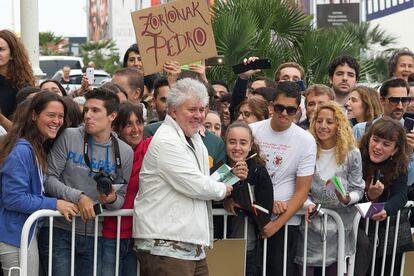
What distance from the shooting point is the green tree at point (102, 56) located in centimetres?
5388

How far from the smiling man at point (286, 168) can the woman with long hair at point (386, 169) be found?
608 millimetres

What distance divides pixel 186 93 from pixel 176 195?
2.24 ft

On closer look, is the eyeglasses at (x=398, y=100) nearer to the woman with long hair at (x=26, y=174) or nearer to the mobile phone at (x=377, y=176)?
the mobile phone at (x=377, y=176)

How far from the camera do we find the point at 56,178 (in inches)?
257

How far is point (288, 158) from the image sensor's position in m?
7.07

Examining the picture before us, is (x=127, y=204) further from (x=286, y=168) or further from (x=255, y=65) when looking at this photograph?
(x=255, y=65)

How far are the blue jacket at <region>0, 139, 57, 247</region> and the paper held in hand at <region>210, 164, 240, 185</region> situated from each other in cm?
112

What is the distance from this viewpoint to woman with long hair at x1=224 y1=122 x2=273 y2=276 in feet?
22.5

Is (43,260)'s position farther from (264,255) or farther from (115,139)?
(264,255)

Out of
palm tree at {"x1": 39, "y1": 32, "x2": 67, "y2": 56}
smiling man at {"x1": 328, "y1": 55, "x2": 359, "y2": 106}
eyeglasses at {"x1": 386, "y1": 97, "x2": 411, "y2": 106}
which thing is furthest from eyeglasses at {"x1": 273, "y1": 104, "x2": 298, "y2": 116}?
palm tree at {"x1": 39, "y1": 32, "x2": 67, "y2": 56}

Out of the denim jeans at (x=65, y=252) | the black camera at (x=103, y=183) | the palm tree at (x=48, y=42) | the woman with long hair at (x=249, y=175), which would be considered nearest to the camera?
the black camera at (x=103, y=183)

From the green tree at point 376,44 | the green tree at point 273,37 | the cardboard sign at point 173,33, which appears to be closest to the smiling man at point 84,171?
the cardboard sign at point 173,33

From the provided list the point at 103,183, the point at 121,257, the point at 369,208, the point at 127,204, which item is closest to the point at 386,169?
the point at 369,208

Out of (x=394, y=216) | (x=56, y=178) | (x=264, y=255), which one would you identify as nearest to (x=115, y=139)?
(x=56, y=178)
